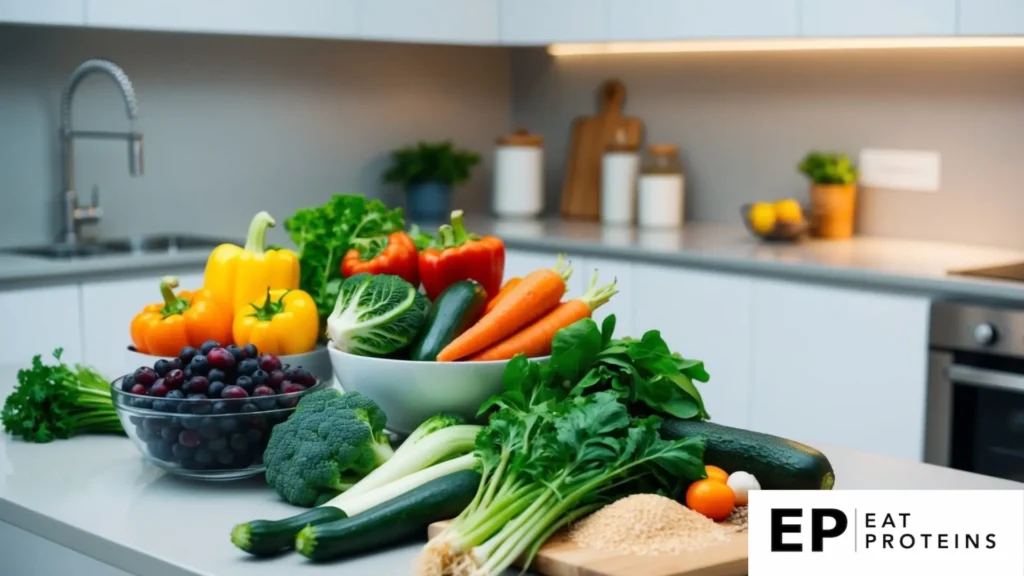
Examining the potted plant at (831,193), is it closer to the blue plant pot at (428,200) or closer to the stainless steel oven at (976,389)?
the stainless steel oven at (976,389)

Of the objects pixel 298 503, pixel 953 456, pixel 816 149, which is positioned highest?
pixel 816 149

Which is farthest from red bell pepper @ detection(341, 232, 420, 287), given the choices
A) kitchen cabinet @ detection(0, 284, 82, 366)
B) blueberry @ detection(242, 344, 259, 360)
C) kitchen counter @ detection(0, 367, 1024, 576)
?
kitchen cabinet @ detection(0, 284, 82, 366)

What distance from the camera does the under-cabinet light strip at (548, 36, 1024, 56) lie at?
359 cm

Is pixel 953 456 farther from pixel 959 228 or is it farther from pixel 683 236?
pixel 683 236

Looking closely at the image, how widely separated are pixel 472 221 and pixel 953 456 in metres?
2.05

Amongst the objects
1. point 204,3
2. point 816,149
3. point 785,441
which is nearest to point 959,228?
point 816,149

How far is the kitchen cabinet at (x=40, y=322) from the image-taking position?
3.24 meters

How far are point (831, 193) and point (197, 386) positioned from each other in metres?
2.78

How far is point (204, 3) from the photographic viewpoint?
3.74 meters

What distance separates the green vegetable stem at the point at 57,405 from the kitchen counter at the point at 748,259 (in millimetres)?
1531

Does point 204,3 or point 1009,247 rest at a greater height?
point 204,3

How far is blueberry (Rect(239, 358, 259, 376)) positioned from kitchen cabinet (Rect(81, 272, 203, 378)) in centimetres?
187

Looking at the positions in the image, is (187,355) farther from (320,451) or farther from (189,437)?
(320,451)

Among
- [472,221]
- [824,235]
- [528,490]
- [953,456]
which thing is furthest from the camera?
[472,221]
